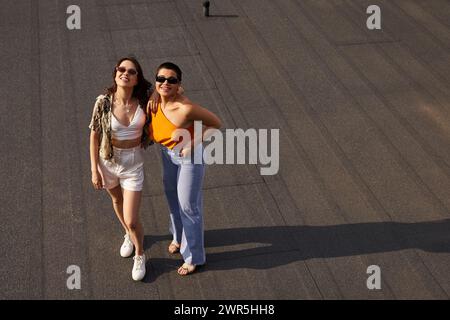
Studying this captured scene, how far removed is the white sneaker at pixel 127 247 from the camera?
15.8 feet

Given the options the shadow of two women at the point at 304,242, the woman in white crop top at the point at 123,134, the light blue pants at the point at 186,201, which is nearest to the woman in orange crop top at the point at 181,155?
the light blue pants at the point at 186,201

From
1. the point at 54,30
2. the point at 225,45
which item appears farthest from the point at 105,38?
the point at 225,45

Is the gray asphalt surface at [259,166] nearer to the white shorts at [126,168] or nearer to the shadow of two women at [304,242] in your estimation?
the shadow of two women at [304,242]

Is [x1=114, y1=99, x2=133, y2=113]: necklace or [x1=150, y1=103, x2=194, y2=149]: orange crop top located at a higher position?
[x1=114, y1=99, x2=133, y2=113]: necklace

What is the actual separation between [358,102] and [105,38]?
11.8ft

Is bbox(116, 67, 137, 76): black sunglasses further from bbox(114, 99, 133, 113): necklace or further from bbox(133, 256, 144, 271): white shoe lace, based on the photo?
bbox(133, 256, 144, 271): white shoe lace

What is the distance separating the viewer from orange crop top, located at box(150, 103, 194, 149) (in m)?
4.06

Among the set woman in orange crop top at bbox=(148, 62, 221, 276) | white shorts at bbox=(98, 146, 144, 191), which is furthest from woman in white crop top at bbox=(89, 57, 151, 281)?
woman in orange crop top at bbox=(148, 62, 221, 276)

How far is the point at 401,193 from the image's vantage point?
221 inches

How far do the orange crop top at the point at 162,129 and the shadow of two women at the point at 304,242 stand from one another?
1.20 meters

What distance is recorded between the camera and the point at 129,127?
161 inches

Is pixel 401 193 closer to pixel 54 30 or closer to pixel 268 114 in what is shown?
pixel 268 114

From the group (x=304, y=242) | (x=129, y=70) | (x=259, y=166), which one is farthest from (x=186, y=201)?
(x=259, y=166)

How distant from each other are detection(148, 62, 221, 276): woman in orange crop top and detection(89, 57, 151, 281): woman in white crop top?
125mm
